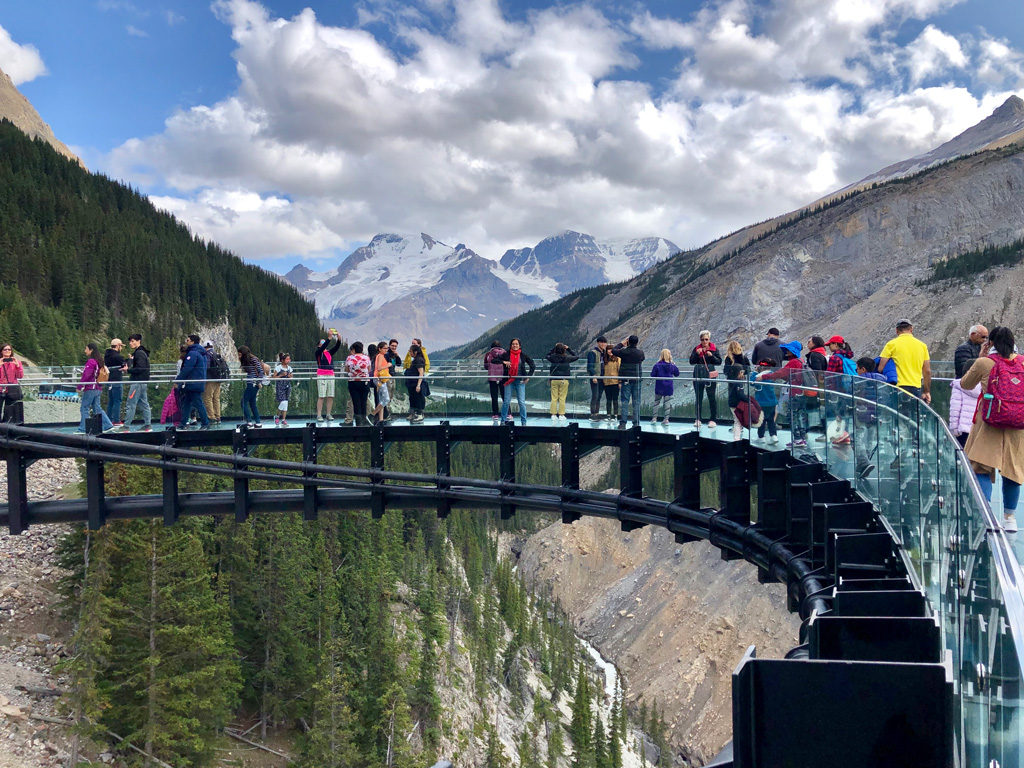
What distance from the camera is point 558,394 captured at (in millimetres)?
22031

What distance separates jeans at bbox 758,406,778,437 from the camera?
1634cm

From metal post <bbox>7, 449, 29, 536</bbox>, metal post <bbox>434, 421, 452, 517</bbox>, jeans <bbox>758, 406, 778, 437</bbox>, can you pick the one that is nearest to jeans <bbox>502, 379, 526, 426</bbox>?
metal post <bbox>434, 421, 452, 517</bbox>

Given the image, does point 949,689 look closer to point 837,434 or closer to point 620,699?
point 837,434

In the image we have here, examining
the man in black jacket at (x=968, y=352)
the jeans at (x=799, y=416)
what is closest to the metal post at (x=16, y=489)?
the jeans at (x=799, y=416)

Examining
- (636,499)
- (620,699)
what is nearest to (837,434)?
(636,499)

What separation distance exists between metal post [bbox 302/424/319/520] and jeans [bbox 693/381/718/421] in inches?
371

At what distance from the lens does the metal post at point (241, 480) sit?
2133 centimetres

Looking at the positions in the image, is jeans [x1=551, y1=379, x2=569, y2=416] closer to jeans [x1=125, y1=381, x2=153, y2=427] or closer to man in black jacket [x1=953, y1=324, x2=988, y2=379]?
man in black jacket [x1=953, y1=324, x2=988, y2=379]

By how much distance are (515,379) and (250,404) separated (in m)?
6.76

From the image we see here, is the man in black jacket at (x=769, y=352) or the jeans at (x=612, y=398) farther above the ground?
the man in black jacket at (x=769, y=352)

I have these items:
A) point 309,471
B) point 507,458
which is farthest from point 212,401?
point 507,458

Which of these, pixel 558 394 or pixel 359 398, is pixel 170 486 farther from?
pixel 558 394

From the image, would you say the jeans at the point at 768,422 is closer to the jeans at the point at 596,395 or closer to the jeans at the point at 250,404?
the jeans at the point at 596,395

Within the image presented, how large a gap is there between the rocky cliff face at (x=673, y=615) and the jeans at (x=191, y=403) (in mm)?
59997
